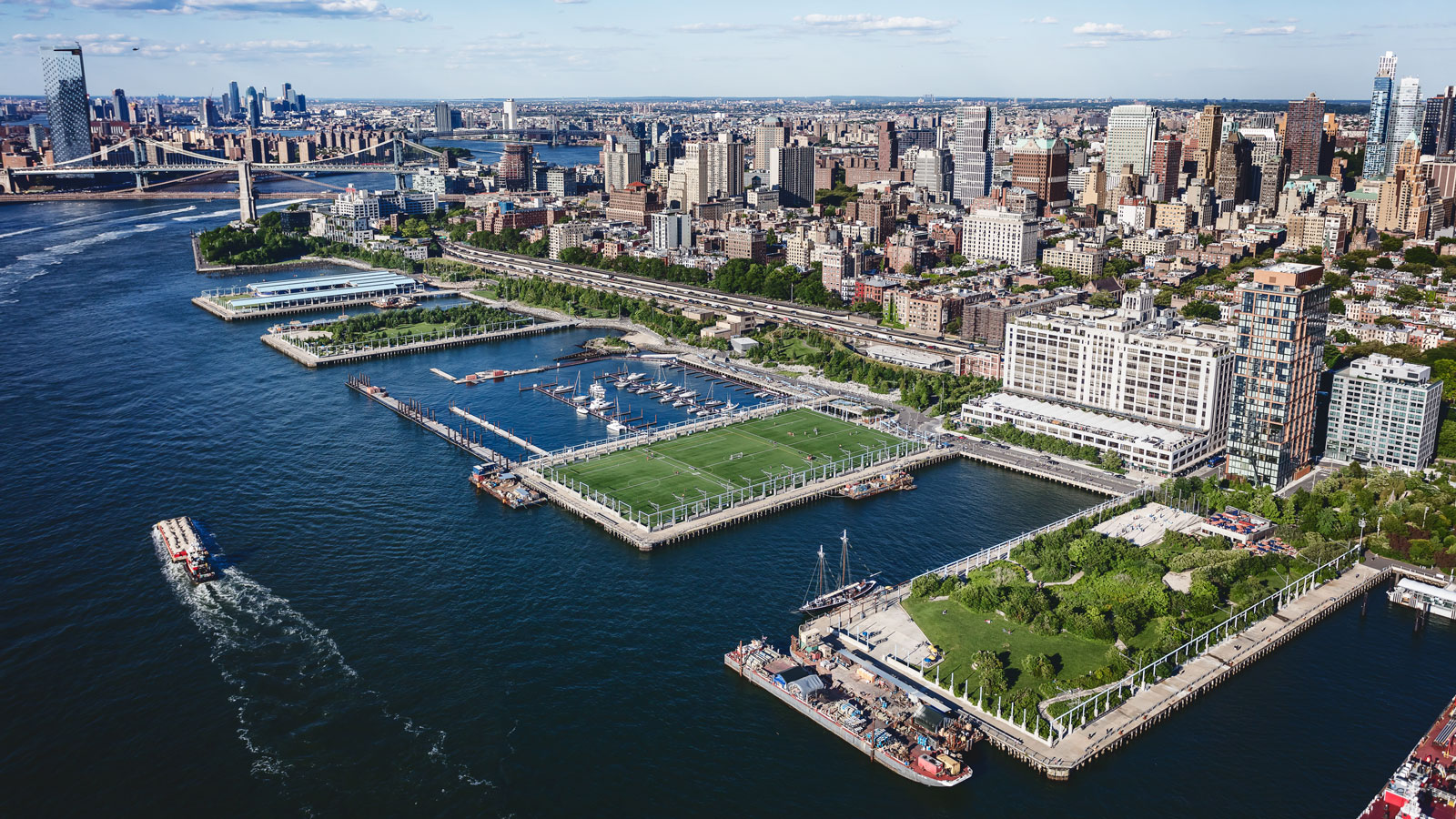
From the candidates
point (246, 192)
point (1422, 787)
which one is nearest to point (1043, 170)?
point (246, 192)

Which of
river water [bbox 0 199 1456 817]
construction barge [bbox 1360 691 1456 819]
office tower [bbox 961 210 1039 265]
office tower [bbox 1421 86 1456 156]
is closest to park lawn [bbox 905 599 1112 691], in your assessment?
river water [bbox 0 199 1456 817]

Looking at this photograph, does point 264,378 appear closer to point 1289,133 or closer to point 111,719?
point 111,719

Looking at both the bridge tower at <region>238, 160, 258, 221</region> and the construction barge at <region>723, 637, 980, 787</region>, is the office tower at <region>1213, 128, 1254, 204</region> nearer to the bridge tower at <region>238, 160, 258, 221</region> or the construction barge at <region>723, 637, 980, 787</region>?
the construction barge at <region>723, 637, 980, 787</region>

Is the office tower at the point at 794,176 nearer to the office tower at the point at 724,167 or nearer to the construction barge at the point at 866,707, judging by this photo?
the office tower at the point at 724,167

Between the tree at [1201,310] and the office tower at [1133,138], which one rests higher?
the office tower at [1133,138]

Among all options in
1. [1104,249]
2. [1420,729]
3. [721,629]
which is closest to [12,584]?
[721,629]

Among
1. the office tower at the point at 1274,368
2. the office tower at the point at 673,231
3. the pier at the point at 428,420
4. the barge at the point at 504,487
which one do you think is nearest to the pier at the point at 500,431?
the pier at the point at 428,420

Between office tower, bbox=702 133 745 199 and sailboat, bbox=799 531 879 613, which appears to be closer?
sailboat, bbox=799 531 879 613
